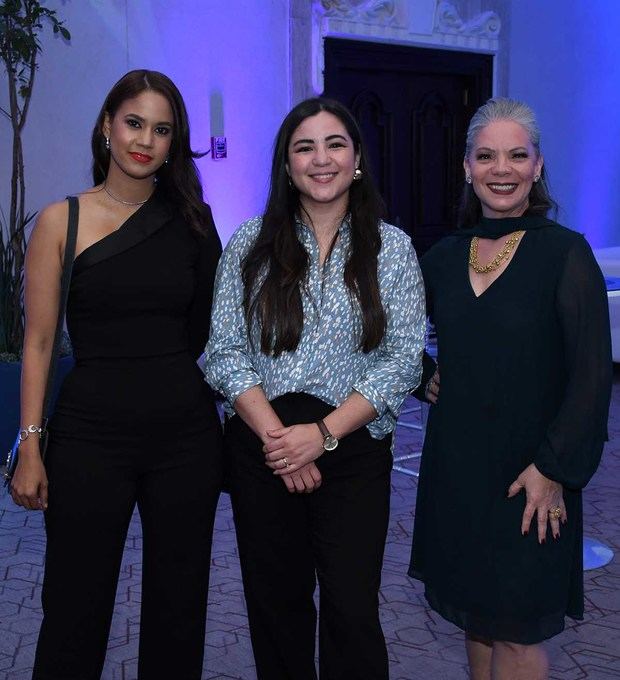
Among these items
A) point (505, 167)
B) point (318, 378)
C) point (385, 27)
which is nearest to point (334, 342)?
point (318, 378)

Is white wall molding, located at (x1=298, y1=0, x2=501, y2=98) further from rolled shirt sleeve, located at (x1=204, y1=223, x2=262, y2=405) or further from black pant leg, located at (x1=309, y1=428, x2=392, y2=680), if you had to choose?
black pant leg, located at (x1=309, y1=428, x2=392, y2=680)

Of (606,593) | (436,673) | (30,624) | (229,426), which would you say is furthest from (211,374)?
(606,593)

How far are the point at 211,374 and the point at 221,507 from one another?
2382 mm

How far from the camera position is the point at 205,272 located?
2.26 metres

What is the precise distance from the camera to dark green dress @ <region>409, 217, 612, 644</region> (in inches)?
79.4

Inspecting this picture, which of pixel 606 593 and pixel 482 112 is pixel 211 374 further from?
pixel 606 593

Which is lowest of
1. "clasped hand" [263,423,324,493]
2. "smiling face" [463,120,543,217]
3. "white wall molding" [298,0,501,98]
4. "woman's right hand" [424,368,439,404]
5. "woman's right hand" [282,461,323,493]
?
"woman's right hand" [282,461,323,493]

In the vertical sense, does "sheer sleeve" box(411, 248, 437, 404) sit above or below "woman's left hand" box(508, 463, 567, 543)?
above

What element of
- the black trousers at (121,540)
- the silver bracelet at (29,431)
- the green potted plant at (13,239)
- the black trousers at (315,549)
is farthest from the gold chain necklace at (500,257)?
the green potted plant at (13,239)

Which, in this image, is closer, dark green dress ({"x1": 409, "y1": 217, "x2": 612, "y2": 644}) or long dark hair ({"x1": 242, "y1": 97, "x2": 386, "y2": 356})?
dark green dress ({"x1": 409, "y1": 217, "x2": 612, "y2": 644})

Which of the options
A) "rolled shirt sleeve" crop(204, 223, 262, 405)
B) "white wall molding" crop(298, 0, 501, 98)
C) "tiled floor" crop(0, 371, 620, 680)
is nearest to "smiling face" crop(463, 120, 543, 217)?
"rolled shirt sleeve" crop(204, 223, 262, 405)

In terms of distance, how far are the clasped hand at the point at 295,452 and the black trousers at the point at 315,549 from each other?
0.17ft

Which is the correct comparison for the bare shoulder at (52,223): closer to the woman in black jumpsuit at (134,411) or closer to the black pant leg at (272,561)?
the woman in black jumpsuit at (134,411)

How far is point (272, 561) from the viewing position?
2211 mm
